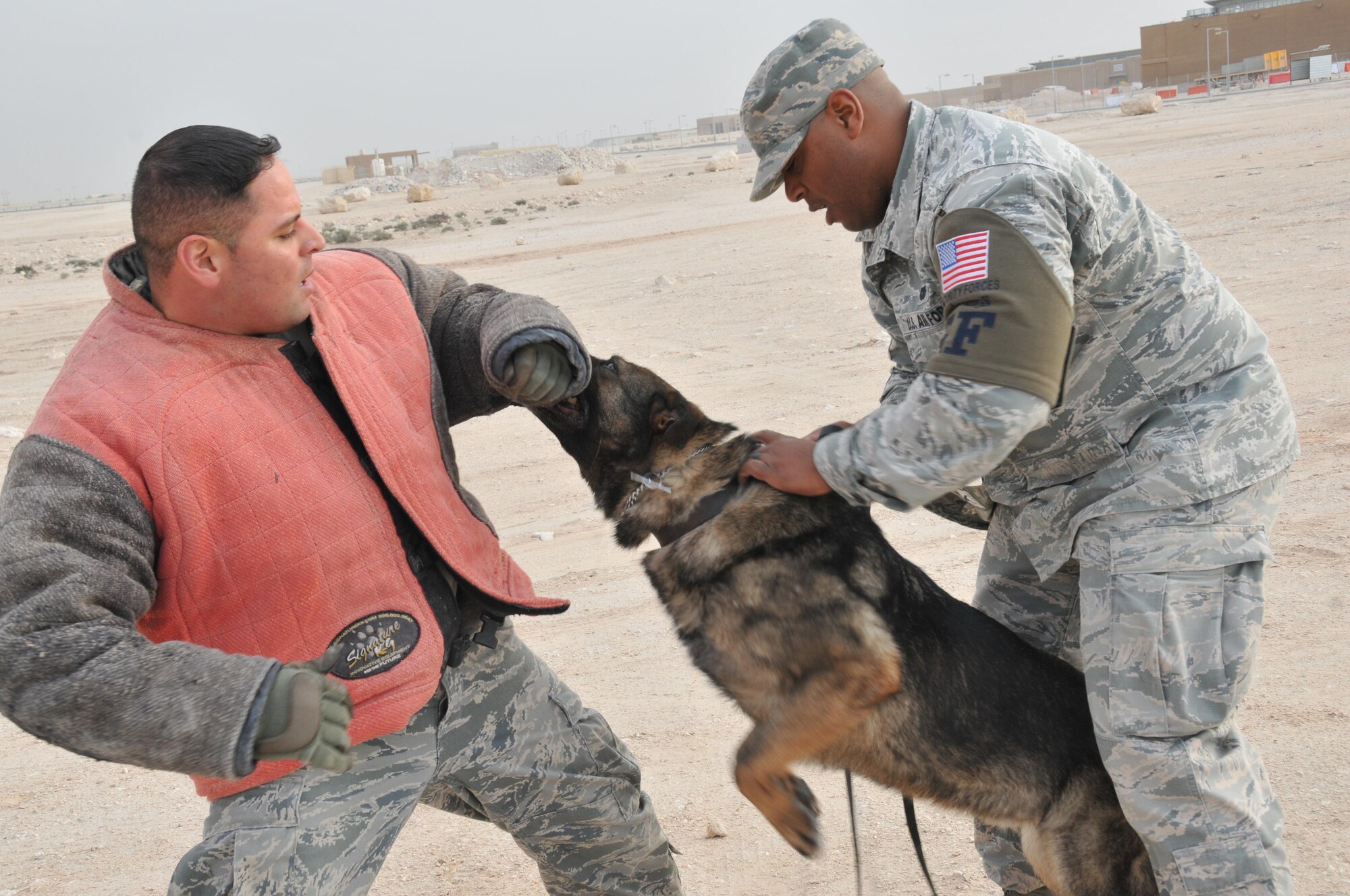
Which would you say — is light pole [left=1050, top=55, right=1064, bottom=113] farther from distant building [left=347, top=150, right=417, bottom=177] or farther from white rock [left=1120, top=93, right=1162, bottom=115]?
distant building [left=347, top=150, right=417, bottom=177]

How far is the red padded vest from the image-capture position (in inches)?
91.4

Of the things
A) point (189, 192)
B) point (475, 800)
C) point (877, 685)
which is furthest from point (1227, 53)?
point (189, 192)

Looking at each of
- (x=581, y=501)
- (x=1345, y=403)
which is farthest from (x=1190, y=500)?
(x=1345, y=403)

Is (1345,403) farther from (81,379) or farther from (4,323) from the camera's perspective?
(4,323)

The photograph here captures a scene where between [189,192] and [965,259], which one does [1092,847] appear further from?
[189,192]

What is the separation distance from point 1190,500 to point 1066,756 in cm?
84

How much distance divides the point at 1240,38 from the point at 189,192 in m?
74.3

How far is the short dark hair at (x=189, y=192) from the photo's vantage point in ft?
7.93

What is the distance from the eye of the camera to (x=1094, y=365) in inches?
99.4

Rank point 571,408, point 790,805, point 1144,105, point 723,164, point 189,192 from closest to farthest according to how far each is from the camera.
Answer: point 189,192 → point 790,805 → point 571,408 → point 723,164 → point 1144,105

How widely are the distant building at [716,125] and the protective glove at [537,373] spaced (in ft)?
431

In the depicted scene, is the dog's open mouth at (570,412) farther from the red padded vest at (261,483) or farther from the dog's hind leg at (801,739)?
the dog's hind leg at (801,739)

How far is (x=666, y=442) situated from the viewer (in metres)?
3.44

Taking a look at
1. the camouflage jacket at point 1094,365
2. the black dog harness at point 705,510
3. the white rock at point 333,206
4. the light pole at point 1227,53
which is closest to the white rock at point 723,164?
the white rock at point 333,206
